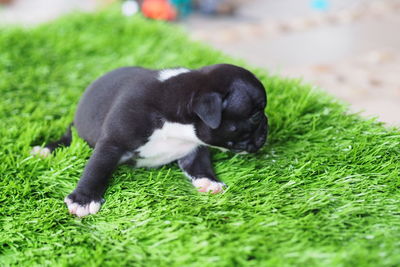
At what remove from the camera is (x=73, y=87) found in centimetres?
453

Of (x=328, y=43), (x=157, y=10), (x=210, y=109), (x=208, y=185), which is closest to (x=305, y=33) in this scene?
(x=328, y=43)

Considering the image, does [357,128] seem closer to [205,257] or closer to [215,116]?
[215,116]

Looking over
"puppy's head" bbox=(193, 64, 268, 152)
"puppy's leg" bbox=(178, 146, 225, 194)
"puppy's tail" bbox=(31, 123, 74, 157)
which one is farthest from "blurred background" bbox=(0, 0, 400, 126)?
"puppy's tail" bbox=(31, 123, 74, 157)

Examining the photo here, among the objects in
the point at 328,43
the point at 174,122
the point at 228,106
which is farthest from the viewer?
the point at 328,43

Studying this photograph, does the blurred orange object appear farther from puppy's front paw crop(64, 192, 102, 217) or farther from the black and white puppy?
puppy's front paw crop(64, 192, 102, 217)

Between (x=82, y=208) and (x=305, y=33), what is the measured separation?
5.88 meters

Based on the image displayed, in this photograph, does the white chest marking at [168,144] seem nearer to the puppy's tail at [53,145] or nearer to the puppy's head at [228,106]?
the puppy's head at [228,106]

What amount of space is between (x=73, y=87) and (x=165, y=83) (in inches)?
77.6

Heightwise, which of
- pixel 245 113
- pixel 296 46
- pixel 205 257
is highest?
pixel 245 113

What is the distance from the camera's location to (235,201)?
8.80ft

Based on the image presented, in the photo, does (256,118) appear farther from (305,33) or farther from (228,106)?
(305,33)

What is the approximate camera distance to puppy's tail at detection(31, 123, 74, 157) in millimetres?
3238

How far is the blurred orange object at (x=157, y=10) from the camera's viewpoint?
7664 mm

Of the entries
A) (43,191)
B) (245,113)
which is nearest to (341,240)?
(245,113)
